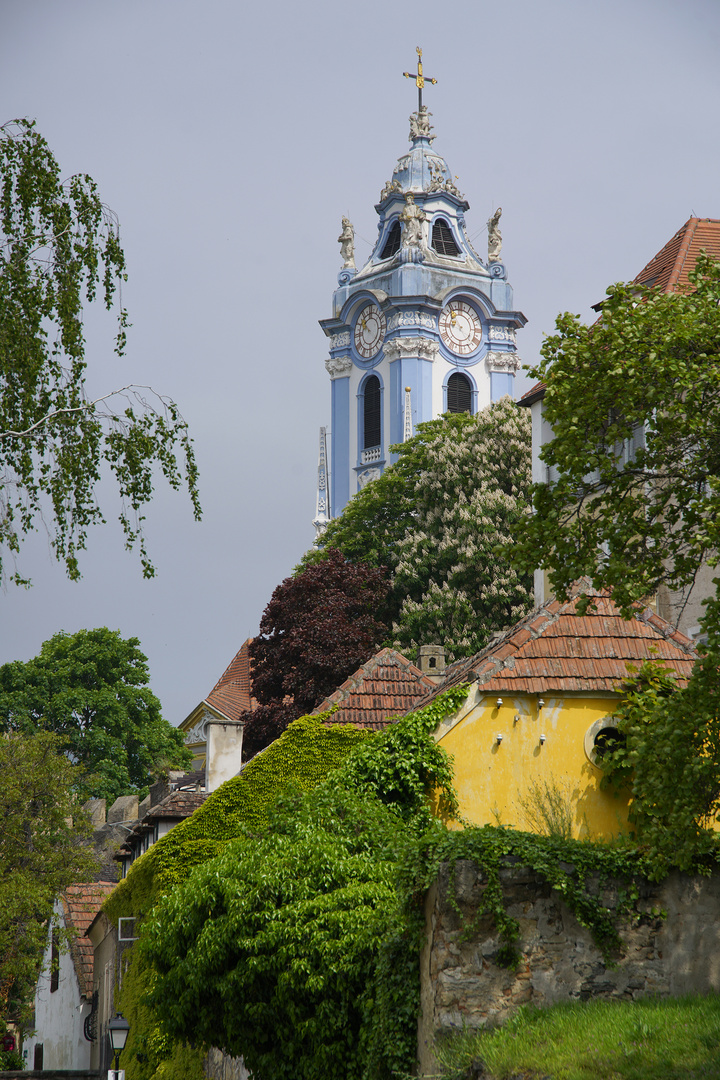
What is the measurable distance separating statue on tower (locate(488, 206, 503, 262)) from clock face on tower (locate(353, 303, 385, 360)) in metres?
8.98

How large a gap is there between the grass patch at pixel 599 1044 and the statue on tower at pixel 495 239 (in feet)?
252

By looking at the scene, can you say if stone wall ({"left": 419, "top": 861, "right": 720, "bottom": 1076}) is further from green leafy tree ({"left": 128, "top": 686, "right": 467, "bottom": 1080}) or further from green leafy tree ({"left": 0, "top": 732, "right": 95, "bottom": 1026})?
green leafy tree ({"left": 0, "top": 732, "right": 95, "bottom": 1026})

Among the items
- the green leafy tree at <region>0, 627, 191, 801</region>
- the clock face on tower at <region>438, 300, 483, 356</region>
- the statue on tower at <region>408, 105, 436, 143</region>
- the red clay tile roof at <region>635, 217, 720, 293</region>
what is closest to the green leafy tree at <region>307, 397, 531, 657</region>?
the red clay tile roof at <region>635, 217, 720, 293</region>

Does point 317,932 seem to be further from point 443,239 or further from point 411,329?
point 443,239

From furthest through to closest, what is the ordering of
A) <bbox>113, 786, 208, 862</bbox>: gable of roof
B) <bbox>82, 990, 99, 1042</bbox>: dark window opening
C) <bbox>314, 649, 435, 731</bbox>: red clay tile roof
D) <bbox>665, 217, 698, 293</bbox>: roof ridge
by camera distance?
<bbox>82, 990, 99, 1042</bbox>: dark window opening, <bbox>665, 217, 698, 293</bbox>: roof ridge, <bbox>113, 786, 208, 862</bbox>: gable of roof, <bbox>314, 649, 435, 731</bbox>: red clay tile roof

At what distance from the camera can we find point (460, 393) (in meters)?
Result: 82.0

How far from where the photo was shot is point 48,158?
15.1 meters

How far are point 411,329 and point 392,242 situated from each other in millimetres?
7798

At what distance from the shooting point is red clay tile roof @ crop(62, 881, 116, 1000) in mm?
34406

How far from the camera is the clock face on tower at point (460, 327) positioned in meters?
81.6

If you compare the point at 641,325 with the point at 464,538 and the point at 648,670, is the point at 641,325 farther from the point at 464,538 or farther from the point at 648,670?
the point at 464,538

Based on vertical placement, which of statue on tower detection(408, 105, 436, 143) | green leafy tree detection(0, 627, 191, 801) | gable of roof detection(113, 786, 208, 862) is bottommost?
gable of roof detection(113, 786, 208, 862)

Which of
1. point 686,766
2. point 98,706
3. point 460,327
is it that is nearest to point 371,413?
point 460,327

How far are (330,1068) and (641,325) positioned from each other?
8016 mm
